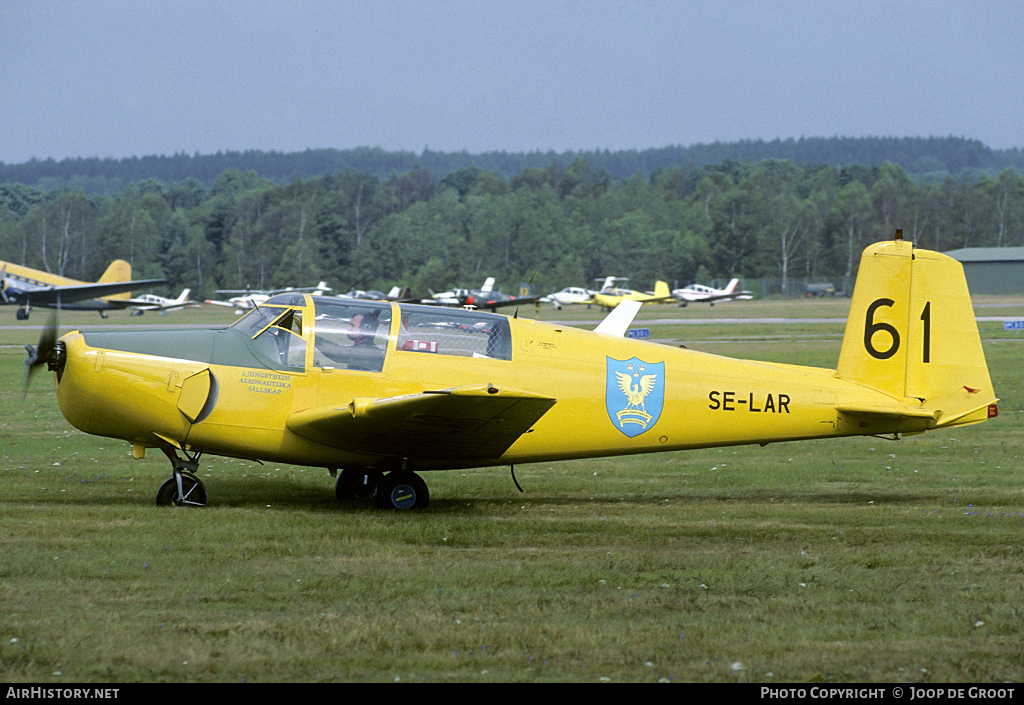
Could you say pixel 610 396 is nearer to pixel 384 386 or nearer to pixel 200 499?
pixel 384 386

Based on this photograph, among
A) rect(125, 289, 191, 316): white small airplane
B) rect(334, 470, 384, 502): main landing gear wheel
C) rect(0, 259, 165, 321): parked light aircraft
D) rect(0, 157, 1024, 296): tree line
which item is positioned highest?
rect(0, 157, 1024, 296): tree line

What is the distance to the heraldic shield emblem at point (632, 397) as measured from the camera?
9664 mm

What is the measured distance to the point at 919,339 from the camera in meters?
9.79

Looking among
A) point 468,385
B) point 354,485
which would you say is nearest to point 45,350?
point 354,485

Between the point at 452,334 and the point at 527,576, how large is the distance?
3040 millimetres

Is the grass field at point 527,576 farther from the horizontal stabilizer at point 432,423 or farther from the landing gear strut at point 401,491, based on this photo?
the horizontal stabilizer at point 432,423

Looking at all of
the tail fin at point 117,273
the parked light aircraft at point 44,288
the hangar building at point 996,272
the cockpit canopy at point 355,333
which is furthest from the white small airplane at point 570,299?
the cockpit canopy at point 355,333

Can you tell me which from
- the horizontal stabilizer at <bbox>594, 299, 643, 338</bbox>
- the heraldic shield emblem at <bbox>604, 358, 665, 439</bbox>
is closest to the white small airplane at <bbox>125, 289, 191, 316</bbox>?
the horizontal stabilizer at <bbox>594, 299, 643, 338</bbox>

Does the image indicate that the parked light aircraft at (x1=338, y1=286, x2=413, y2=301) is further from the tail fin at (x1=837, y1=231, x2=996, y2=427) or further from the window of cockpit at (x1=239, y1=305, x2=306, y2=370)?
the tail fin at (x1=837, y1=231, x2=996, y2=427)

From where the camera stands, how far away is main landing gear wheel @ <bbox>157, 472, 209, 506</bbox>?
934 centimetres

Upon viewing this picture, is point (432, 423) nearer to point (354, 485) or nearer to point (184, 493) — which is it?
point (354, 485)

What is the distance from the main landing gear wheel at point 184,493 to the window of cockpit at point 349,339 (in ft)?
5.30

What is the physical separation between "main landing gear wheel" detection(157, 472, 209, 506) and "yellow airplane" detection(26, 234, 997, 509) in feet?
0.06

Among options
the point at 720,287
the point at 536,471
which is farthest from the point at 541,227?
the point at 536,471
